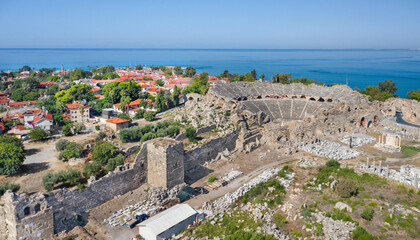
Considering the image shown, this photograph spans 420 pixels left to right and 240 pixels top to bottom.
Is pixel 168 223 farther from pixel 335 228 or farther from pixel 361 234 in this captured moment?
pixel 361 234

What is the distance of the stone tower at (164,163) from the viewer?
81.8ft

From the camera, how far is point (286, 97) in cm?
5775

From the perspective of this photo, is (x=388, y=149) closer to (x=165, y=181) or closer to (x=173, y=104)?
(x=165, y=181)

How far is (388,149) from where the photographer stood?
3603 cm

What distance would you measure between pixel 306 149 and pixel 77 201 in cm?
2554

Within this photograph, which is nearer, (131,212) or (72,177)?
(131,212)

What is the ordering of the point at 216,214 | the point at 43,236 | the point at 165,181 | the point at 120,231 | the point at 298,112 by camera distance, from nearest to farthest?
the point at 43,236
the point at 120,231
the point at 216,214
the point at 165,181
the point at 298,112

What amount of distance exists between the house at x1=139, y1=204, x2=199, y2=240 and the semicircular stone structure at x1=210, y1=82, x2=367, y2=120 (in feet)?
97.3

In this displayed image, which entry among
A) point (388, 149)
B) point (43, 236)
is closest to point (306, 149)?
point (388, 149)

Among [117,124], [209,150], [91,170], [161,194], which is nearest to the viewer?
[161,194]

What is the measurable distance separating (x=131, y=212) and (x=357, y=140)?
96.5ft

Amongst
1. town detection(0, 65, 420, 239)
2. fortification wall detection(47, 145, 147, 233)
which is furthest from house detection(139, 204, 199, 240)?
fortification wall detection(47, 145, 147, 233)

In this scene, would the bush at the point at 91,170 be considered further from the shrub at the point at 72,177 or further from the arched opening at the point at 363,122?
the arched opening at the point at 363,122

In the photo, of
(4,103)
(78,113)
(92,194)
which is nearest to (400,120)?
(92,194)
